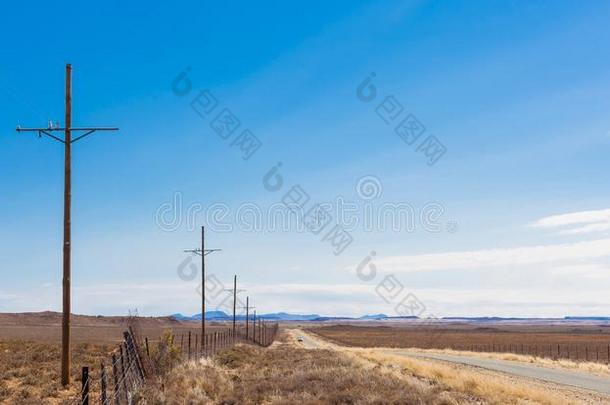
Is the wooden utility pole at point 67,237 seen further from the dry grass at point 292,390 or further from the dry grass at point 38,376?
the dry grass at point 292,390

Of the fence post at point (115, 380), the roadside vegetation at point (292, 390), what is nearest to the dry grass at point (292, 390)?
the roadside vegetation at point (292, 390)

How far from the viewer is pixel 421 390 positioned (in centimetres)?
1836

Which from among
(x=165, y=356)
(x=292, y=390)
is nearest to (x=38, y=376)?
(x=165, y=356)

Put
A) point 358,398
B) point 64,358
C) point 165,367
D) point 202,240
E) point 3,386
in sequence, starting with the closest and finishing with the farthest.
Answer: point 358,398
point 64,358
point 3,386
point 165,367
point 202,240

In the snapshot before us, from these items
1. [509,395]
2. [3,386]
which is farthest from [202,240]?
[509,395]

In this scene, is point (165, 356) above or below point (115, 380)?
below

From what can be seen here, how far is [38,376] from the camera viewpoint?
20.9 m

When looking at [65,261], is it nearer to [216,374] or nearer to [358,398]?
[216,374]

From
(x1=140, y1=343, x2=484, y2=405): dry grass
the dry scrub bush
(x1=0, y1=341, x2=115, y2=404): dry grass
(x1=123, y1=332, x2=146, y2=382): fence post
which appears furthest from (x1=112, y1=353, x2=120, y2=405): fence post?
the dry scrub bush

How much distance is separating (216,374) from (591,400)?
40.4 ft

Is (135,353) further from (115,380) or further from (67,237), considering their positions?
(115,380)

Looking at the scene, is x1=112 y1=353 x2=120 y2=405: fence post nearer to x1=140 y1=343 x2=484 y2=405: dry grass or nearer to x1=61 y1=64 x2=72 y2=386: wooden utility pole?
x1=140 y1=343 x2=484 y2=405: dry grass

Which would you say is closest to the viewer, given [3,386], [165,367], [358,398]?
[358,398]

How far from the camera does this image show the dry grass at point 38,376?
55.2 feet
